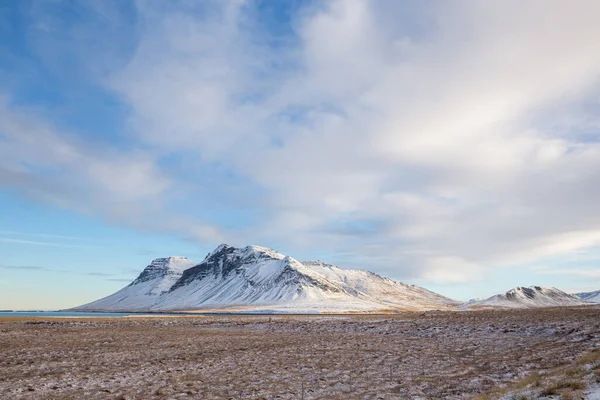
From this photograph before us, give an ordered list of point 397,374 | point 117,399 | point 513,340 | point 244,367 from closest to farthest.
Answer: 1. point 117,399
2. point 397,374
3. point 244,367
4. point 513,340

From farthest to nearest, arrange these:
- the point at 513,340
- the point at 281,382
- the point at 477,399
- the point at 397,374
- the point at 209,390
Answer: the point at 513,340 < the point at 397,374 < the point at 281,382 < the point at 209,390 < the point at 477,399

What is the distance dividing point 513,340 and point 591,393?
23.4m

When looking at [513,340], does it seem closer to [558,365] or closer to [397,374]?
[558,365]

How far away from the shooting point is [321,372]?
21703 mm

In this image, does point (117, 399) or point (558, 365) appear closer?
point (117, 399)

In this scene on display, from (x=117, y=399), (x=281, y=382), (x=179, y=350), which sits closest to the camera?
(x=117, y=399)

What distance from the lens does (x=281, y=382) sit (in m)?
19.1

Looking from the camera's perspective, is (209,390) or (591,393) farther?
(209,390)

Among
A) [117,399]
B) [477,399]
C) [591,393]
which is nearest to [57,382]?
[117,399]

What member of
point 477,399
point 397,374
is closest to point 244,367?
point 397,374

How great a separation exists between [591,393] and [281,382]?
11.6 metres

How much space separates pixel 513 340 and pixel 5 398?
32.9 meters

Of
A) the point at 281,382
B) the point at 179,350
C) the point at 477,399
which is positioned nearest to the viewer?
the point at 477,399

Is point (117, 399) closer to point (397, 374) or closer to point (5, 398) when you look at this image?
point (5, 398)
